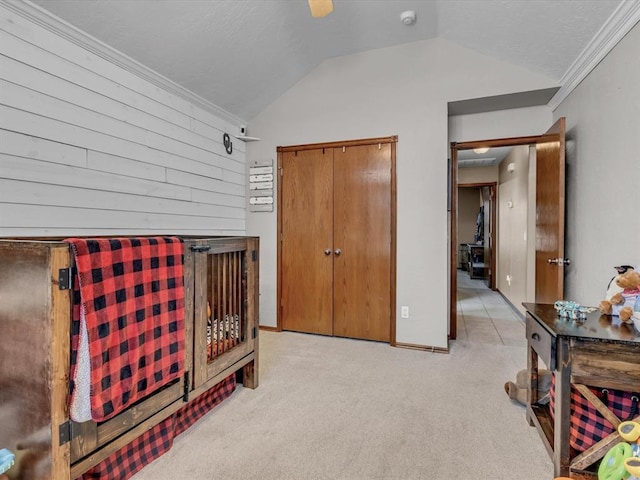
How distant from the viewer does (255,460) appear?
168cm

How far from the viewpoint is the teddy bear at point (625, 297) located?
1.53 metres

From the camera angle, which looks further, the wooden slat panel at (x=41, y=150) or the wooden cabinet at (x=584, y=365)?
the wooden slat panel at (x=41, y=150)

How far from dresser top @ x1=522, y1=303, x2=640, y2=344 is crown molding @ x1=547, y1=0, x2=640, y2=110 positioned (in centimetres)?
156

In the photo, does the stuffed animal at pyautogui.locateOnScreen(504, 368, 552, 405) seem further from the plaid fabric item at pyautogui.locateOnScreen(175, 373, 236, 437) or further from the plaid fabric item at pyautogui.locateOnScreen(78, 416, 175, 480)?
the plaid fabric item at pyautogui.locateOnScreen(78, 416, 175, 480)

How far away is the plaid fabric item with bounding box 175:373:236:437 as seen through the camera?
1928mm

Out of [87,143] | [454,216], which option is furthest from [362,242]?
[87,143]

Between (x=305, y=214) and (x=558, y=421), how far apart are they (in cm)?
275

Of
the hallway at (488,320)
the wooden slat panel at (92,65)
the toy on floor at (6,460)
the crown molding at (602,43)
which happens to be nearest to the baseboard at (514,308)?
the hallway at (488,320)

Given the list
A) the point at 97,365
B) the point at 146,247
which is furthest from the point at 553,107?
the point at 97,365

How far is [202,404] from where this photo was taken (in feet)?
6.90

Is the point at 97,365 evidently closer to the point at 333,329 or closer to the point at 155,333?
the point at 155,333

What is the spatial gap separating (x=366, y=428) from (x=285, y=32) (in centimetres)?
312

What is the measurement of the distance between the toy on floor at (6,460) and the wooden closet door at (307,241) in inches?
107

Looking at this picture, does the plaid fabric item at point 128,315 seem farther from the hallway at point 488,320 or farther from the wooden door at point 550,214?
the hallway at point 488,320
